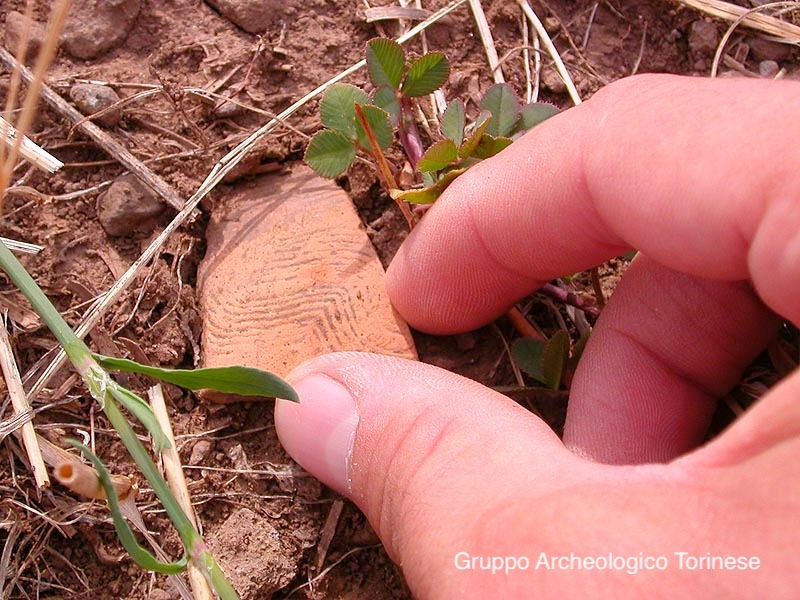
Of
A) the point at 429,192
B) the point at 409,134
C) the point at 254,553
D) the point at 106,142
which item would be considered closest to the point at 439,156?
the point at 429,192

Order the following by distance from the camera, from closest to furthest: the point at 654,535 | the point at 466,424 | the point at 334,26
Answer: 1. the point at 654,535
2. the point at 466,424
3. the point at 334,26

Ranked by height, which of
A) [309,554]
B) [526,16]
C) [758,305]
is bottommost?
[309,554]

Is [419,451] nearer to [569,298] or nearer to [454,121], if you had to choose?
[569,298]

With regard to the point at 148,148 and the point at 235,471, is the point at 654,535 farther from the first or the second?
the point at 148,148

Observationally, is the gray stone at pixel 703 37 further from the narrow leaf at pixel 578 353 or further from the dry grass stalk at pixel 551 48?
the narrow leaf at pixel 578 353

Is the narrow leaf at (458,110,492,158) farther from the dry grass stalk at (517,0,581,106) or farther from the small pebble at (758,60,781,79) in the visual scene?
the small pebble at (758,60,781,79)

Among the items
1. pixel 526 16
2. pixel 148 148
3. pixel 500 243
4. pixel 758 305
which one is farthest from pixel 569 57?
pixel 148 148
